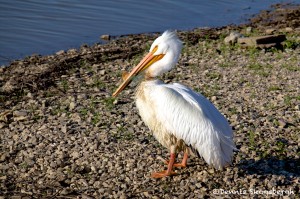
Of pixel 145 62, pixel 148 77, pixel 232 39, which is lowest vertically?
pixel 148 77

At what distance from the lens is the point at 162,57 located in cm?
659

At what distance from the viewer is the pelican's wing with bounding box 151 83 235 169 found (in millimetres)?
5727

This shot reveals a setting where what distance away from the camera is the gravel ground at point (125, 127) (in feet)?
19.2

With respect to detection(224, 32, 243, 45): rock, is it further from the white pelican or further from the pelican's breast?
the pelican's breast

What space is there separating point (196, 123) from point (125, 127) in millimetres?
1649

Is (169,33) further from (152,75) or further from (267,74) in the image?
(267,74)

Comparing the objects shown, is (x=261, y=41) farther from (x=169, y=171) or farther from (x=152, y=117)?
(x=169, y=171)

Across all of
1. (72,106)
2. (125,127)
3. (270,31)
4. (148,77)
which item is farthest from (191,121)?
(270,31)

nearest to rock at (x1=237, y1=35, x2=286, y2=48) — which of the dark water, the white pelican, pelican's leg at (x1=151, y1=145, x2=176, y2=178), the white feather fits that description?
the dark water

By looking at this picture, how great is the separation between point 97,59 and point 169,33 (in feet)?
14.3

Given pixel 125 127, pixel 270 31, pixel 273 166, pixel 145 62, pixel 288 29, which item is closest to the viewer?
pixel 273 166

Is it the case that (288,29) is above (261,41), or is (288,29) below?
above

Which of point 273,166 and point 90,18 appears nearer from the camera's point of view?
point 273,166

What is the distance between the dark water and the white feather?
593 centimetres
